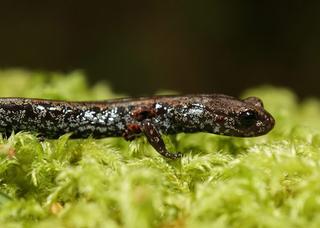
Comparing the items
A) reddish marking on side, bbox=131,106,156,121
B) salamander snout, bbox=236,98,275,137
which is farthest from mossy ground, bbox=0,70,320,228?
reddish marking on side, bbox=131,106,156,121

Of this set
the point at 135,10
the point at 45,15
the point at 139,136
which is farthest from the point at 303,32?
the point at 139,136

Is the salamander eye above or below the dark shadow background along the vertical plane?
below

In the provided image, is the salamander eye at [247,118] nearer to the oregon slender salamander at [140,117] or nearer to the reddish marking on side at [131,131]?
the oregon slender salamander at [140,117]

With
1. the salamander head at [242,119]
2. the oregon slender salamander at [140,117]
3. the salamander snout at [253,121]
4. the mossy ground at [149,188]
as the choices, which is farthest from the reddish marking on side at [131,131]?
the salamander snout at [253,121]

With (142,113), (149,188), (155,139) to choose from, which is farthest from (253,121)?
(149,188)

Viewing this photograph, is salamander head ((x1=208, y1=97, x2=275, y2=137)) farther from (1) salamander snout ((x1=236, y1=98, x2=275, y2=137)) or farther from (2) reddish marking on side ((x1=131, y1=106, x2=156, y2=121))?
(2) reddish marking on side ((x1=131, y1=106, x2=156, y2=121))
